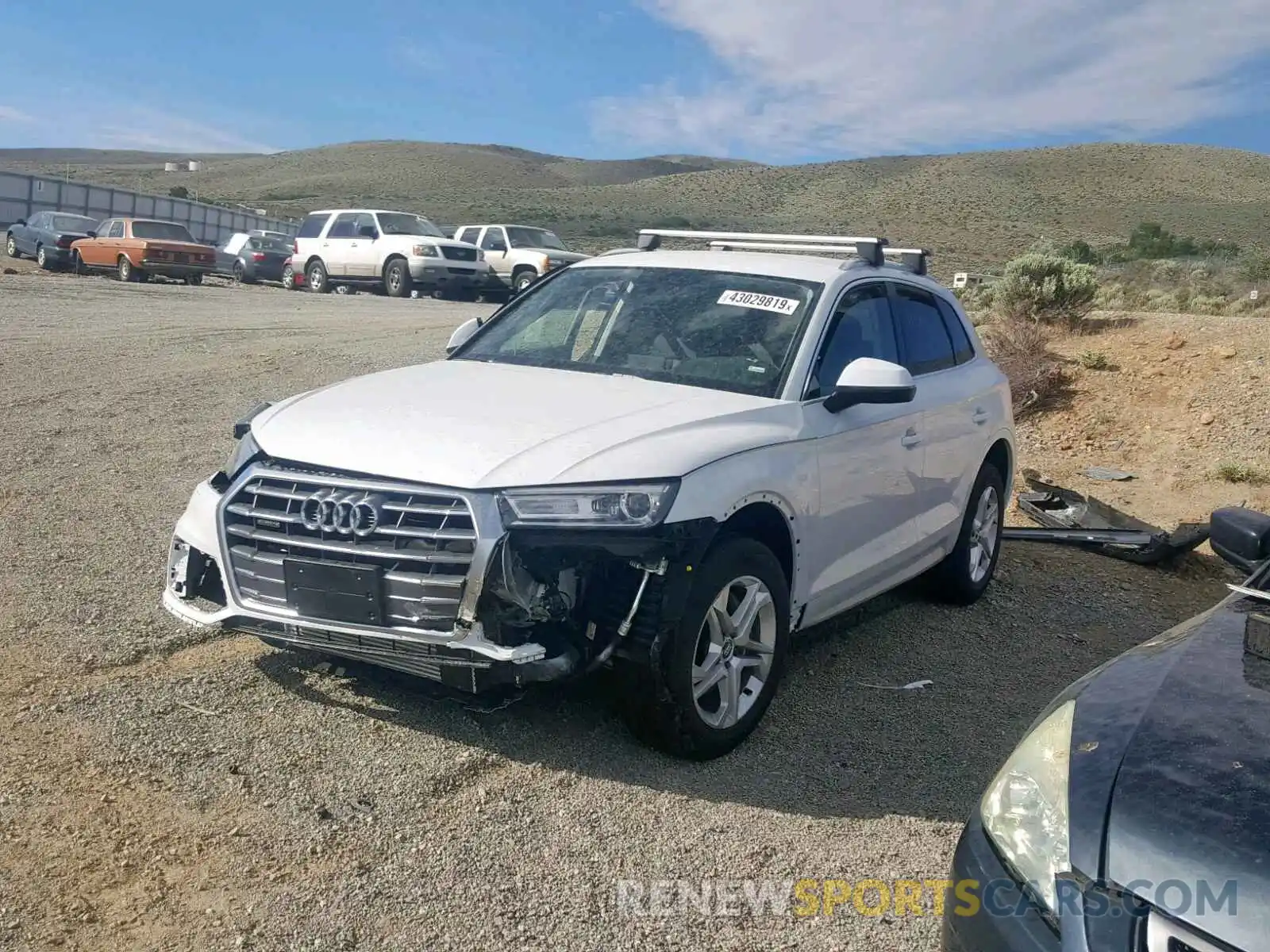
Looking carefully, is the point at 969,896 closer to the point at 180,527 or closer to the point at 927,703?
the point at 927,703

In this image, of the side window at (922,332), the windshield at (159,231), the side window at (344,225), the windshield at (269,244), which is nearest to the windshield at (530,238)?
the side window at (344,225)

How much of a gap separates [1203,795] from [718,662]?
6.61 feet

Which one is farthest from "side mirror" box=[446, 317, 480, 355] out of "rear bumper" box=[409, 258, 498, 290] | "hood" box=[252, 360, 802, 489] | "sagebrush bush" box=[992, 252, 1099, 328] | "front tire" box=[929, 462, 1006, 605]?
"rear bumper" box=[409, 258, 498, 290]

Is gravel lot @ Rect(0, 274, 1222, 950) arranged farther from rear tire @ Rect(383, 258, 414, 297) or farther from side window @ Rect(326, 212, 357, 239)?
side window @ Rect(326, 212, 357, 239)

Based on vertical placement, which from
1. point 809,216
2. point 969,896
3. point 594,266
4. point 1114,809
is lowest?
point 969,896

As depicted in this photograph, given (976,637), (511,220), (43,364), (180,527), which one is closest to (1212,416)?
(976,637)

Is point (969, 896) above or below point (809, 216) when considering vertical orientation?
below

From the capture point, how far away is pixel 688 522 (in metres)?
3.83

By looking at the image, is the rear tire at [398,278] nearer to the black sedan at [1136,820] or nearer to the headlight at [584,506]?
the headlight at [584,506]

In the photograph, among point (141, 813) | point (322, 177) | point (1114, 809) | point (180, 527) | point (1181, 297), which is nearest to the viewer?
point (1114, 809)

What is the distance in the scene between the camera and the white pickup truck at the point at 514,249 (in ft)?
81.0

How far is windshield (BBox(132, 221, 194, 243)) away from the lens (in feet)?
82.8

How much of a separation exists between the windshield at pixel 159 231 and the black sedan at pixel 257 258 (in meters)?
1.71

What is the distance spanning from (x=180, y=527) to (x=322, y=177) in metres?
102
